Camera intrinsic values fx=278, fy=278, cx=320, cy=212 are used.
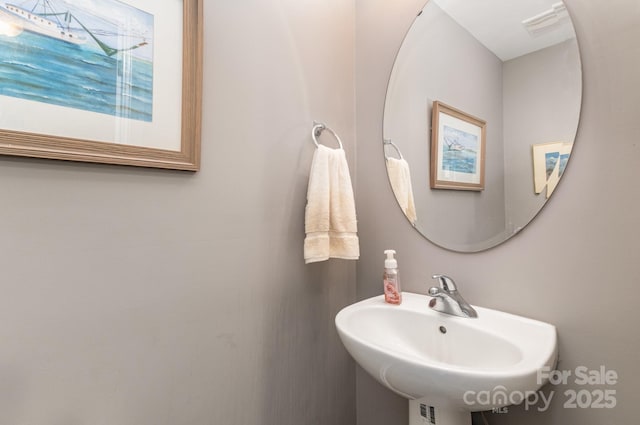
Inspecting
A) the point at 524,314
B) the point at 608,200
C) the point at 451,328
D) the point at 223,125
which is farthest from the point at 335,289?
the point at 608,200

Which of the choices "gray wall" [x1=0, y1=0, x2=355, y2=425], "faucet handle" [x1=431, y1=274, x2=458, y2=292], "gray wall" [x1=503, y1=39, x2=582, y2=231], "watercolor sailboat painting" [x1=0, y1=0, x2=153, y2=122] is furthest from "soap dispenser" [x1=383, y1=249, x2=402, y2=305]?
"watercolor sailboat painting" [x1=0, y1=0, x2=153, y2=122]

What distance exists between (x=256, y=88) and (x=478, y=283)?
945 mm

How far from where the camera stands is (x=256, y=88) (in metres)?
0.91

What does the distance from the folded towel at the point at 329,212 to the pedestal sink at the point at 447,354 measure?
0.67 ft

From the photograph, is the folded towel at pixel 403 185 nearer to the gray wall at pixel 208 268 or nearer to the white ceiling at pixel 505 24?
the gray wall at pixel 208 268

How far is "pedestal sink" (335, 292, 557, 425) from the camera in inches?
20.9

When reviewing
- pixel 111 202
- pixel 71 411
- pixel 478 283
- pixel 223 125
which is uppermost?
pixel 223 125

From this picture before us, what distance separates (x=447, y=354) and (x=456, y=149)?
65 centimetres

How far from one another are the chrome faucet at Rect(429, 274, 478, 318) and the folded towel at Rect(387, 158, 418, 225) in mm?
257

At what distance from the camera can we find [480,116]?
91 cm

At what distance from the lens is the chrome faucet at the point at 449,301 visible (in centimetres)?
81

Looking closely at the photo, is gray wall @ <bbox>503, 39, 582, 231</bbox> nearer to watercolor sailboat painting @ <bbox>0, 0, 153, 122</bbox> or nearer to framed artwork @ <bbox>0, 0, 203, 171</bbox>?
framed artwork @ <bbox>0, 0, 203, 171</bbox>

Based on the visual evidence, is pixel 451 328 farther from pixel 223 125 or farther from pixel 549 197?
pixel 223 125

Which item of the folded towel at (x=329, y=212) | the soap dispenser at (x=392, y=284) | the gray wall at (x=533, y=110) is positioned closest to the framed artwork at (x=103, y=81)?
the folded towel at (x=329, y=212)
